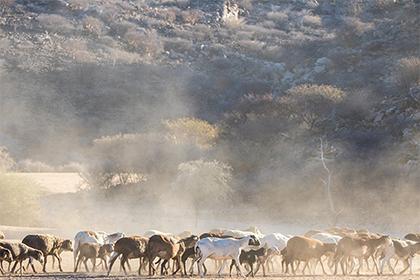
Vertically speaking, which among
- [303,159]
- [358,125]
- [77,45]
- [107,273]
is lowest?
[107,273]

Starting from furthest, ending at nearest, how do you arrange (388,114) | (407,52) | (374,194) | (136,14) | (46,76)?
1. (136,14)
2. (46,76)
3. (407,52)
4. (388,114)
5. (374,194)

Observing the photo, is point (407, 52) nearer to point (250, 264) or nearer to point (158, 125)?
point (158, 125)

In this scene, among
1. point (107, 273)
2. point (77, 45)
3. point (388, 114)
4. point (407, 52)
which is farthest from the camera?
point (77, 45)

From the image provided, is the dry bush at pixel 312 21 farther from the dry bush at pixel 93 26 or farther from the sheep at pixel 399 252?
the sheep at pixel 399 252

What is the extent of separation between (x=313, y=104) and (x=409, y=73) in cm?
897

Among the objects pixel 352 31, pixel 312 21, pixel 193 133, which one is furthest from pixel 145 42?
pixel 193 133

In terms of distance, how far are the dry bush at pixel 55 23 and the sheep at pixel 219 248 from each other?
97.4 m

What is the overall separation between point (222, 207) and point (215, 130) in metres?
16.9

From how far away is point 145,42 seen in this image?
116938mm

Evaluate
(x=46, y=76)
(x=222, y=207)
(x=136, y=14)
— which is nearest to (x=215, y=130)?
(x=222, y=207)

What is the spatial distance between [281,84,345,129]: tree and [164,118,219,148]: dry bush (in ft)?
24.5

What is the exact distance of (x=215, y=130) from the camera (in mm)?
68688

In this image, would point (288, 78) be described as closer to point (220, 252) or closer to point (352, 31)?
point (352, 31)

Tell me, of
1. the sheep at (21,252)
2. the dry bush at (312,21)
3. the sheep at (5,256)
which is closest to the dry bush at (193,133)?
the sheep at (21,252)
